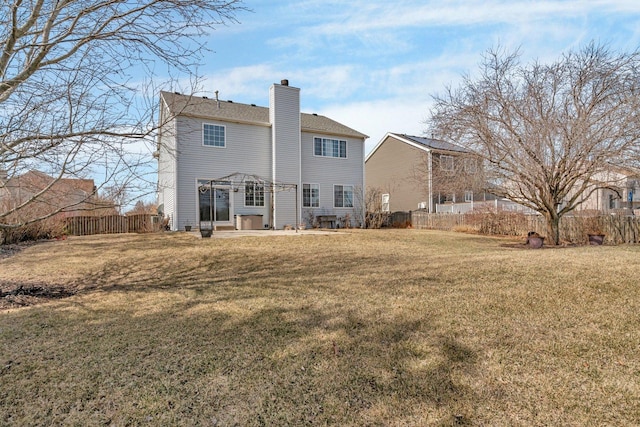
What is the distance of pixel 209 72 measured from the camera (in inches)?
215

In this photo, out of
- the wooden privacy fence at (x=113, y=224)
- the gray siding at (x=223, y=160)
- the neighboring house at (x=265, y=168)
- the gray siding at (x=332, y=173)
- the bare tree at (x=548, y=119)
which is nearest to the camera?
the bare tree at (x=548, y=119)

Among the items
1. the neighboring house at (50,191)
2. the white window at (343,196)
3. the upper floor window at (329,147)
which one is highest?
the upper floor window at (329,147)

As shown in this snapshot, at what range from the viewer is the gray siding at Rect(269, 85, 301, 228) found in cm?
1745

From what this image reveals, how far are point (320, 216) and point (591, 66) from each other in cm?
1248

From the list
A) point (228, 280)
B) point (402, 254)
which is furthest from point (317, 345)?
point (402, 254)

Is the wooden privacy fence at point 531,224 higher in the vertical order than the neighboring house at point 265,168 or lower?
lower

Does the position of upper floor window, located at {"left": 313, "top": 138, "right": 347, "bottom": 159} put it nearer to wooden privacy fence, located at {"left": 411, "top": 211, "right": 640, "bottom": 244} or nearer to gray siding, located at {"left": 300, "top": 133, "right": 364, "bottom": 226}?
gray siding, located at {"left": 300, "top": 133, "right": 364, "bottom": 226}

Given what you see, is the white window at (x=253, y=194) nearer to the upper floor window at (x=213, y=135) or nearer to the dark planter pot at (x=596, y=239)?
the upper floor window at (x=213, y=135)

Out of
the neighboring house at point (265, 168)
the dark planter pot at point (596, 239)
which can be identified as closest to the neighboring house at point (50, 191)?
the neighboring house at point (265, 168)

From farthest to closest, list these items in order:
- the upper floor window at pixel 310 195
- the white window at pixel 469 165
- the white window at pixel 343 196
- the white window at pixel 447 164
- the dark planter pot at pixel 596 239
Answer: the white window at pixel 343 196 < the upper floor window at pixel 310 195 < the white window at pixel 447 164 < the white window at pixel 469 165 < the dark planter pot at pixel 596 239

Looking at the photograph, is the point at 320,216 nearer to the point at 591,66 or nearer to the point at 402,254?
the point at 402,254

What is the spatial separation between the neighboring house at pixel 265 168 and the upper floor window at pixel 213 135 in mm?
45

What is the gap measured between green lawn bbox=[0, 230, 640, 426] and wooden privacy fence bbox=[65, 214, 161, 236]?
34.3 feet

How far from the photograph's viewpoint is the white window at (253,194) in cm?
1688
